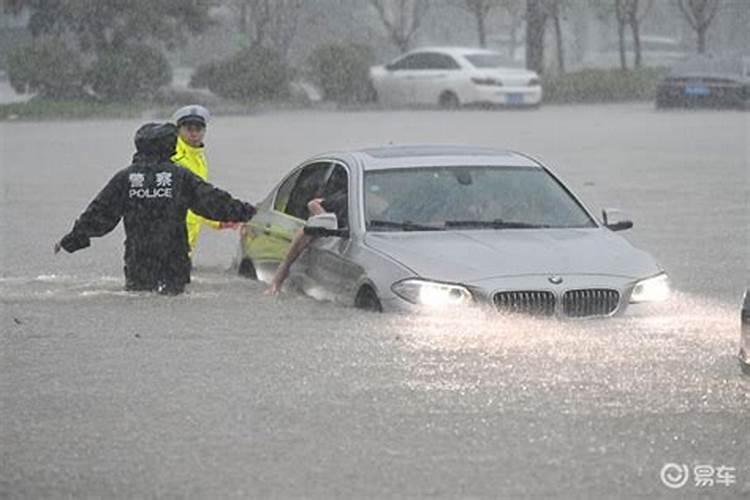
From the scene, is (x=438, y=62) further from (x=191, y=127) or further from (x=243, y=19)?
(x=191, y=127)

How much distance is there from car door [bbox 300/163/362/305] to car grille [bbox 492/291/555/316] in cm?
110

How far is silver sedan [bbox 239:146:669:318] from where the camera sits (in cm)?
1283

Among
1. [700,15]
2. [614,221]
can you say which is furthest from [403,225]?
[700,15]

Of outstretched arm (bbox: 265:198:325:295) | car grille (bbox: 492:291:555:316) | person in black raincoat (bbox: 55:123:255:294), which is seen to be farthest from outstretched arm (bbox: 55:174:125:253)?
car grille (bbox: 492:291:555:316)

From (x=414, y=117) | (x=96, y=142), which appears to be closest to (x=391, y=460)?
(x=96, y=142)

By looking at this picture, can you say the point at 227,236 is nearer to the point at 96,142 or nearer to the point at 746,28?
the point at 96,142

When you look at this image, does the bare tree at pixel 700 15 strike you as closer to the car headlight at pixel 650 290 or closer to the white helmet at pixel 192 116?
the white helmet at pixel 192 116

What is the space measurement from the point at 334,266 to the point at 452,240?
2.79 feet

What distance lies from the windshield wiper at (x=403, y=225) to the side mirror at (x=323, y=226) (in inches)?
8.2

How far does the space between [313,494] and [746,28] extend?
80.4 meters

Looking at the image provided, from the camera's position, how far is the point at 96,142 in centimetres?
3712

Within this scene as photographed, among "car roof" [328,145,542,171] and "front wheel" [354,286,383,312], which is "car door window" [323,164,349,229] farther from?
"front wheel" [354,286,383,312]

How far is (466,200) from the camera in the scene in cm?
1416

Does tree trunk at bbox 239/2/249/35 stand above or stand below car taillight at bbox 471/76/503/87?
above
